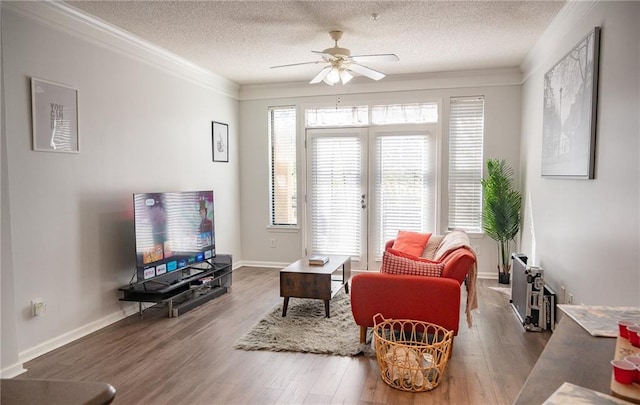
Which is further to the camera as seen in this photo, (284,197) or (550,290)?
(284,197)

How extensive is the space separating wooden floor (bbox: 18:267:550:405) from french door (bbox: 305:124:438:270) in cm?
207

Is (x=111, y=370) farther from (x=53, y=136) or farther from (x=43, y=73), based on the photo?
(x=43, y=73)

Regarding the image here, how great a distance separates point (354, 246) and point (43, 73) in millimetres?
4146

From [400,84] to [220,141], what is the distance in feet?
8.50

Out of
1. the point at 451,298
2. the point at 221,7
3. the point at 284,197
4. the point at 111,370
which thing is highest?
the point at 221,7

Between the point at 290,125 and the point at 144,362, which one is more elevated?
the point at 290,125

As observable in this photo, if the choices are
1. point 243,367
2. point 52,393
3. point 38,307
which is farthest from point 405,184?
point 52,393

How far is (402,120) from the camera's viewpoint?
5.69 meters

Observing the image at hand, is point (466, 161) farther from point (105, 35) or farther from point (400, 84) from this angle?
point (105, 35)

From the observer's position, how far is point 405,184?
571 centimetres

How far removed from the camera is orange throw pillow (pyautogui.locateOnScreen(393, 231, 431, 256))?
14.9ft

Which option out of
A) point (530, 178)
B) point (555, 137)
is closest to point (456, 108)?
point (530, 178)

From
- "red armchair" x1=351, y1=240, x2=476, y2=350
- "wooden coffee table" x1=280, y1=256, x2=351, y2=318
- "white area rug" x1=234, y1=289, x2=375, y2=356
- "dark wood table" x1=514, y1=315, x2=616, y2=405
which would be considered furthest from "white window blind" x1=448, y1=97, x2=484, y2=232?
"dark wood table" x1=514, y1=315, x2=616, y2=405

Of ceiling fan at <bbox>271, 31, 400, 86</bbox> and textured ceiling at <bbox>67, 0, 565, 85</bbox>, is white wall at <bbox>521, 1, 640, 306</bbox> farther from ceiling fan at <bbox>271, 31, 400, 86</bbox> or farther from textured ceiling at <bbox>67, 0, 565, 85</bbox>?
ceiling fan at <bbox>271, 31, 400, 86</bbox>
